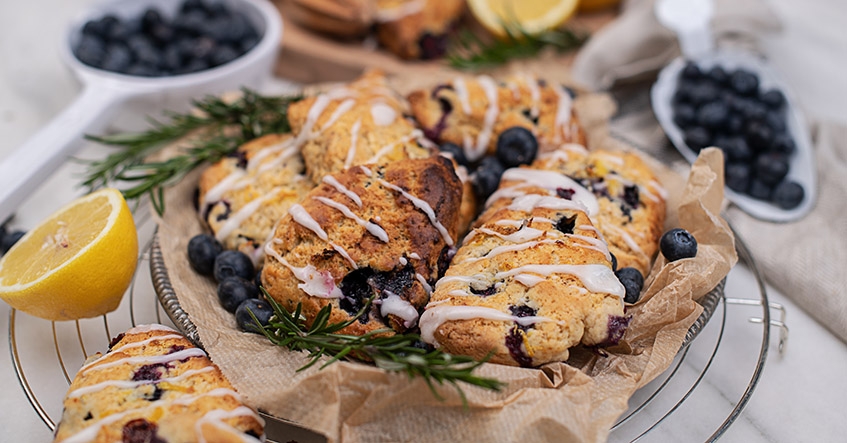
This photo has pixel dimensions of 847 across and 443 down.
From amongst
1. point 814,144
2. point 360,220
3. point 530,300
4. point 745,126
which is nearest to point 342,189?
point 360,220

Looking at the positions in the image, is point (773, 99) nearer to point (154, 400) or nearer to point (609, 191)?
point (609, 191)

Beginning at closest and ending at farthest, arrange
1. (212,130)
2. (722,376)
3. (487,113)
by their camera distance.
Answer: (722,376)
(487,113)
(212,130)

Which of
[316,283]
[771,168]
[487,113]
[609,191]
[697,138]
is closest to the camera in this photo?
[316,283]

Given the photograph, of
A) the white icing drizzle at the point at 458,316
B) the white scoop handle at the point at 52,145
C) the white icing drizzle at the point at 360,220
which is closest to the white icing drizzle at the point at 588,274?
the white icing drizzle at the point at 458,316

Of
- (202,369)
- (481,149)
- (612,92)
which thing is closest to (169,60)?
(481,149)

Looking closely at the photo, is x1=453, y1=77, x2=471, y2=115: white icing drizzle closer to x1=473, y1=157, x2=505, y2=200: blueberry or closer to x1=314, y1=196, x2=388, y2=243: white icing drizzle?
x1=473, y1=157, x2=505, y2=200: blueberry

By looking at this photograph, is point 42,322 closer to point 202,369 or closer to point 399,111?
point 202,369

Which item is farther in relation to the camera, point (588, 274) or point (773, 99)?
point (773, 99)
